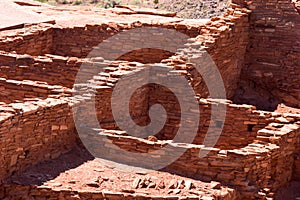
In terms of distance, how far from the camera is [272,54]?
22.6 m

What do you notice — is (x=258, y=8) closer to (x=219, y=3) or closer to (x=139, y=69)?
(x=139, y=69)

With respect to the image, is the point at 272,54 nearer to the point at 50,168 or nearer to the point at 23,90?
the point at 23,90

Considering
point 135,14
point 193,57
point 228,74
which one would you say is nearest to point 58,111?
point 193,57

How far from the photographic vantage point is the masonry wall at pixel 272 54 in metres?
22.3

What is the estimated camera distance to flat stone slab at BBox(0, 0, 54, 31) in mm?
23375

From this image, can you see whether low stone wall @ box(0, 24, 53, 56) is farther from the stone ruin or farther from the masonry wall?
the masonry wall

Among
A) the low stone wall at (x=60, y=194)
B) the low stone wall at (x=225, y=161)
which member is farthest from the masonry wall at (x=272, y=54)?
the low stone wall at (x=60, y=194)

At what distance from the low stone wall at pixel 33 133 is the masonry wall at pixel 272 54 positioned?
544 centimetres

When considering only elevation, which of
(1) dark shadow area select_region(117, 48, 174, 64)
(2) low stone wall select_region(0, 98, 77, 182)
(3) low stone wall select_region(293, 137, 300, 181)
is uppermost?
(1) dark shadow area select_region(117, 48, 174, 64)

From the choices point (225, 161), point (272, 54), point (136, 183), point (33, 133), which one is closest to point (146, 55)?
point (272, 54)

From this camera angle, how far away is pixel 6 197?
1658 centimetres

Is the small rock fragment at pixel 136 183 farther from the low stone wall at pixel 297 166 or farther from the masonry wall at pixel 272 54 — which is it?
the masonry wall at pixel 272 54

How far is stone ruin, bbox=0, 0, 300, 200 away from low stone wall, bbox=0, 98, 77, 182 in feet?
0.05

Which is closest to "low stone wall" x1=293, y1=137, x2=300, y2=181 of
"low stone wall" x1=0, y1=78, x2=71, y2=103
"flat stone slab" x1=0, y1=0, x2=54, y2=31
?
"low stone wall" x1=0, y1=78, x2=71, y2=103
